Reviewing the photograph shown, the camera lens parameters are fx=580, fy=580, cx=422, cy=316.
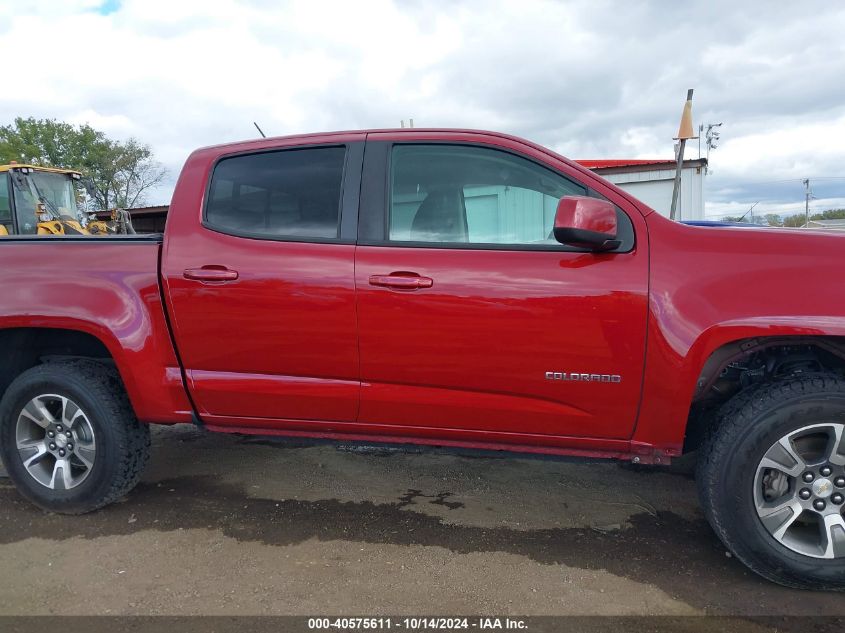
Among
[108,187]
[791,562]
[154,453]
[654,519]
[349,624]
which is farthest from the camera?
[108,187]

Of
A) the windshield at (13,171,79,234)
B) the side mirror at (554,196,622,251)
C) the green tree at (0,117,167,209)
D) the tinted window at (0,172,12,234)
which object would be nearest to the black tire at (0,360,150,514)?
the side mirror at (554,196,622,251)

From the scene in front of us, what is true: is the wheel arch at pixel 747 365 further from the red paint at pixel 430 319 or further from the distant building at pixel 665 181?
the distant building at pixel 665 181

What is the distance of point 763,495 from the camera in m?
2.46

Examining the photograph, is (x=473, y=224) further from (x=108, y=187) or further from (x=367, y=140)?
(x=108, y=187)

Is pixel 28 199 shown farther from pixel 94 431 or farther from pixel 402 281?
pixel 402 281

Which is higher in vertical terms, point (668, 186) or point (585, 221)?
point (668, 186)

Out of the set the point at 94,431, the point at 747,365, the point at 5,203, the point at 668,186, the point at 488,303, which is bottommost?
the point at 94,431

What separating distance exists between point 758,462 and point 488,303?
1282mm

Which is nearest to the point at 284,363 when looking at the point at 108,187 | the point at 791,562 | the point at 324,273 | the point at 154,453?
the point at 324,273

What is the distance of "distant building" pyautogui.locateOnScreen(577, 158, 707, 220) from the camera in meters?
12.9

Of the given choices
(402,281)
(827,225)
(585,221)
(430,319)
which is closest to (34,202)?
(402,281)

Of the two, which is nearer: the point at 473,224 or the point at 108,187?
the point at 473,224

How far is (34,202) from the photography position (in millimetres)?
12547

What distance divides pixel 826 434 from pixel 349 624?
81.8 inches
